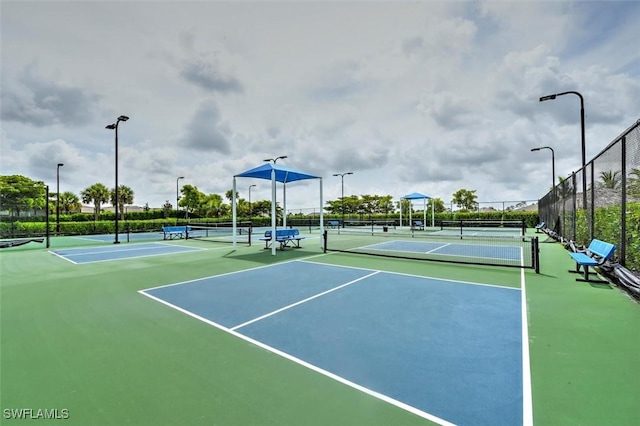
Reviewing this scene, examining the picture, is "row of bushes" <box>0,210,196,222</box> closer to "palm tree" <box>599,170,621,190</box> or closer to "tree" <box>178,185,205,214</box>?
"tree" <box>178,185,205,214</box>

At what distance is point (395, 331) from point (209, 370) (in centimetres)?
243

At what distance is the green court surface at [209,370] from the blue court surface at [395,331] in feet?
0.71

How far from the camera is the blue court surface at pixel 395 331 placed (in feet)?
8.85

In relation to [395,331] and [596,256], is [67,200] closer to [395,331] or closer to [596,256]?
[395,331]

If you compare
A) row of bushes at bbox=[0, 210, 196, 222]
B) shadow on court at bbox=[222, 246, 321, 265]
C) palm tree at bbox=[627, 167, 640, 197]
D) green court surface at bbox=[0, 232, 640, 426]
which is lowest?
green court surface at bbox=[0, 232, 640, 426]

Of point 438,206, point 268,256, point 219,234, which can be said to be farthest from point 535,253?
point 438,206

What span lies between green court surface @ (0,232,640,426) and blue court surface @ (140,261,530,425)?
0.71ft

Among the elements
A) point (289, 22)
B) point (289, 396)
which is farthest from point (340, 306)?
point (289, 22)

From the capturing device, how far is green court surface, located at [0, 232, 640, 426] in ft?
8.04

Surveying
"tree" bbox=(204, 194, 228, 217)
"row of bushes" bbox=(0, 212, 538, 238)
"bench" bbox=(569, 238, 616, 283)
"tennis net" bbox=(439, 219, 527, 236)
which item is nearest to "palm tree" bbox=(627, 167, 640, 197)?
"bench" bbox=(569, 238, 616, 283)

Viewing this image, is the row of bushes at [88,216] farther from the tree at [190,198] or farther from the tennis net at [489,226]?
the tennis net at [489,226]

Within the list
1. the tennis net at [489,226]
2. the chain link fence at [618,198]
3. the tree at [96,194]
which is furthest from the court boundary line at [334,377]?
the tree at [96,194]

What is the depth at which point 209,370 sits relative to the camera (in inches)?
124

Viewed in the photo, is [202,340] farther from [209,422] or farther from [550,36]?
[550,36]
